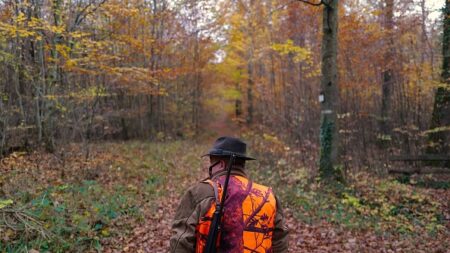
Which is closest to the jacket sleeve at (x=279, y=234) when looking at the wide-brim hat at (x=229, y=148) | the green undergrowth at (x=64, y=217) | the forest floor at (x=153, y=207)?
the wide-brim hat at (x=229, y=148)

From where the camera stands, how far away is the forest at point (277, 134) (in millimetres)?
6949

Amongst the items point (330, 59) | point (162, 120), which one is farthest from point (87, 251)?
point (162, 120)

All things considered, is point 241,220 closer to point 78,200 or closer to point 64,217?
point 64,217

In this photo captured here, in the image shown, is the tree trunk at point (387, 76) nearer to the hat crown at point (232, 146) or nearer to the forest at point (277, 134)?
the forest at point (277, 134)

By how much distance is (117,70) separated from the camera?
11.0 metres

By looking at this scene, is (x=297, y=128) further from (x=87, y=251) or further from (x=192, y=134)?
(x=192, y=134)

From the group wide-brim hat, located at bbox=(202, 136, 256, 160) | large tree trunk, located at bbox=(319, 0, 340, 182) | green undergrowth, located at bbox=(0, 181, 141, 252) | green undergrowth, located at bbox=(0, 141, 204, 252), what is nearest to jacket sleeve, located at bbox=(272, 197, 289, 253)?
wide-brim hat, located at bbox=(202, 136, 256, 160)

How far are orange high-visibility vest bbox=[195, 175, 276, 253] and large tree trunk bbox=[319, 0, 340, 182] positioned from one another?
7.10m

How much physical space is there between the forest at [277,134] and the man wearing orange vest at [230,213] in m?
Result: 3.48

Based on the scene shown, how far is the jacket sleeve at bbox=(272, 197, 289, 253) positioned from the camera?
277cm

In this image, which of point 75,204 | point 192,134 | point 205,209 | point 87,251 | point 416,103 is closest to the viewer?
point 205,209

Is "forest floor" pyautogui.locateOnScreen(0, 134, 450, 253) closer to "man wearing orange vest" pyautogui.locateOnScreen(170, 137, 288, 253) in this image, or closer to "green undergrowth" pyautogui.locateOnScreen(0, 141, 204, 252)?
"green undergrowth" pyautogui.locateOnScreen(0, 141, 204, 252)

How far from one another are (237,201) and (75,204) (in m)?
5.96

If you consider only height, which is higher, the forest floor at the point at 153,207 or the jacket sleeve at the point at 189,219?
the jacket sleeve at the point at 189,219
